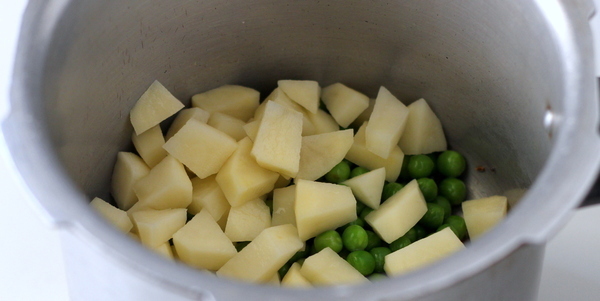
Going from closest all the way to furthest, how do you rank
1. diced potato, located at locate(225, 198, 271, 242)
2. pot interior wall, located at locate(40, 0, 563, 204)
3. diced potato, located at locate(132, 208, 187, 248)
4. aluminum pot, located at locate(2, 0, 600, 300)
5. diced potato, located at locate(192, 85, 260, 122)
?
aluminum pot, located at locate(2, 0, 600, 300) < pot interior wall, located at locate(40, 0, 563, 204) < diced potato, located at locate(132, 208, 187, 248) < diced potato, located at locate(225, 198, 271, 242) < diced potato, located at locate(192, 85, 260, 122)

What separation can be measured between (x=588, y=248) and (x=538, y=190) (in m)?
0.94

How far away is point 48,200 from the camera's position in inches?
43.2

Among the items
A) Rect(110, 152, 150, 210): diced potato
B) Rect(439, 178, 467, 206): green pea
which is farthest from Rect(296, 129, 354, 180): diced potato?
Rect(110, 152, 150, 210): diced potato

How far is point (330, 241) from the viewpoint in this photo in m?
1.72

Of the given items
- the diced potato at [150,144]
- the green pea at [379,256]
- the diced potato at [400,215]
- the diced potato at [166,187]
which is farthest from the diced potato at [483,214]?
the diced potato at [150,144]

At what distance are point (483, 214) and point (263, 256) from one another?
1.91ft

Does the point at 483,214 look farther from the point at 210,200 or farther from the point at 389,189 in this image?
the point at 210,200

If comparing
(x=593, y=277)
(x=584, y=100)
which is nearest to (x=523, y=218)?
(x=584, y=100)

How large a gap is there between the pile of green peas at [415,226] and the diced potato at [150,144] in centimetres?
46

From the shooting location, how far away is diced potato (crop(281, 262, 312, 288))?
5.02ft

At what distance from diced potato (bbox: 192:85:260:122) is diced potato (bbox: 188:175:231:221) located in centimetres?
24

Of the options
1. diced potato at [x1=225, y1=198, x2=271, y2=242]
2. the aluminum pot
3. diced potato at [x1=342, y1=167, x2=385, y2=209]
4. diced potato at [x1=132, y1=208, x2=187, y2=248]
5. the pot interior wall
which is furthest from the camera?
diced potato at [x1=342, y1=167, x2=385, y2=209]

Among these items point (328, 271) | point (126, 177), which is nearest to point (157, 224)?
point (126, 177)

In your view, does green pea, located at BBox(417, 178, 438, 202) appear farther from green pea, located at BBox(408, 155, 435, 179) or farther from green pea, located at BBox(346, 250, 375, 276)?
green pea, located at BBox(346, 250, 375, 276)
